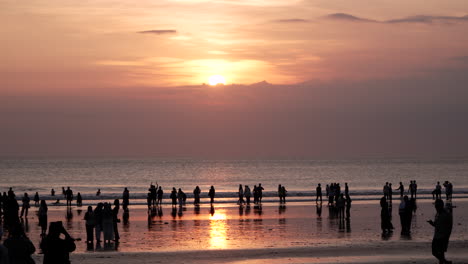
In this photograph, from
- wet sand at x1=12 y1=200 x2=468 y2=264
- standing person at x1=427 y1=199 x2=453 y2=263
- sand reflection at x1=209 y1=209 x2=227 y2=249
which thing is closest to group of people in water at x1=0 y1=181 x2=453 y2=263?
standing person at x1=427 y1=199 x2=453 y2=263

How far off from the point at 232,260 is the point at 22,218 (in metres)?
21.0

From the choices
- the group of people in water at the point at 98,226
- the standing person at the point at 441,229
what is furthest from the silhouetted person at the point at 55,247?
the standing person at the point at 441,229

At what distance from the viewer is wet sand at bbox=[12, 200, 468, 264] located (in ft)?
69.1

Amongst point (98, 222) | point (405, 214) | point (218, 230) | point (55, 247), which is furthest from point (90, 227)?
point (405, 214)

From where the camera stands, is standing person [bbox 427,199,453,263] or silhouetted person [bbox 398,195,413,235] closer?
standing person [bbox 427,199,453,263]

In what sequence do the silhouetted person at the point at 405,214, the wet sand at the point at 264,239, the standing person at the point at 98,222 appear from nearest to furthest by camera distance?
the wet sand at the point at 264,239
the standing person at the point at 98,222
the silhouetted person at the point at 405,214

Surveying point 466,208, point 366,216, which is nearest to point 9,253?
point 366,216

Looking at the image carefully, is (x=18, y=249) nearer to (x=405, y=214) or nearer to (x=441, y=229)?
(x=441, y=229)

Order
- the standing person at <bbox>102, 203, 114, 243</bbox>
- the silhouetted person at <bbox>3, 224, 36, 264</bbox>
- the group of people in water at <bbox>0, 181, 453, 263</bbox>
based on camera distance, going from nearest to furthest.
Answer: the silhouetted person at <bbox>3, 224, 36, 264</bbox>, the group of people in water at <bbox>0, 181, 453, 263</bbox>, the standing person at <bbox>102, 203, 114, 243</bbox>

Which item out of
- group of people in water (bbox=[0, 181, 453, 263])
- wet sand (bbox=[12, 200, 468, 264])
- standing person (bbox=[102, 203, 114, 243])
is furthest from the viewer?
standing person (bbox=[102, 203, 114, 243])

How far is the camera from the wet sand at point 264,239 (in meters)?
21.1

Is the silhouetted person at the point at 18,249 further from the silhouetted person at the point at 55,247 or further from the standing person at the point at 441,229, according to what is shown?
the standing person at the point at 441,229

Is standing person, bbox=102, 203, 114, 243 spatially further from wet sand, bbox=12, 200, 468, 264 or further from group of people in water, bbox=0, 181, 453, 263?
wet sand, bbox=12, 200, 468, 264

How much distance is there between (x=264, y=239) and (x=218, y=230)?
404 cm
